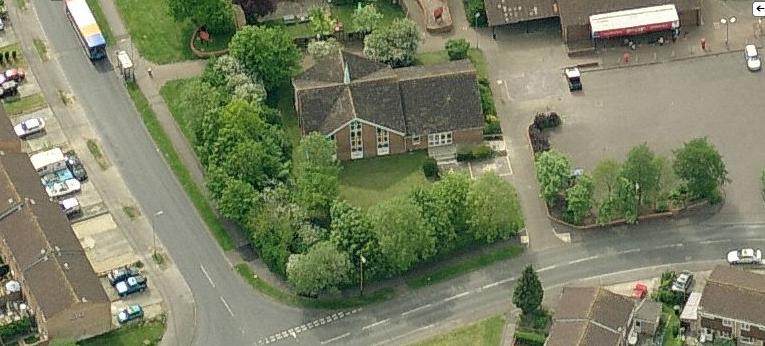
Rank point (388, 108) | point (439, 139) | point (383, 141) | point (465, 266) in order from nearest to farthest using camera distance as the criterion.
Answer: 1. point (465, 266)
2. point (388, 108)
3. point (383, 141)
4. point (439, 139)

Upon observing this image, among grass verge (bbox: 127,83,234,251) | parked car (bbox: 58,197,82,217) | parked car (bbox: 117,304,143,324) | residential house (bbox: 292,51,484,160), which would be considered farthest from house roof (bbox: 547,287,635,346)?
parked car (bbox: 58,197,82,217)

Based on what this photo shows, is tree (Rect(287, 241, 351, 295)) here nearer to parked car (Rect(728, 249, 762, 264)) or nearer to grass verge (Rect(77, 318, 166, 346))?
grass verge (Rect(77, 318, 166, 346))

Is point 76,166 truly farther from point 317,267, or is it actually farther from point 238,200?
point 317,267

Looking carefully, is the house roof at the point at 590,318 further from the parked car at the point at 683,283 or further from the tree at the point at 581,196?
the tree at the point at 581,196

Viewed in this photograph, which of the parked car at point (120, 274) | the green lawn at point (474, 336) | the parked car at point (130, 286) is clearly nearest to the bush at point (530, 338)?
the green lawn at point (474, 336)

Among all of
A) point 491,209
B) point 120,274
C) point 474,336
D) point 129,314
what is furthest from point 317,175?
point 474,336

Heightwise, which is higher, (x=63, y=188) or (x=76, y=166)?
(x=76, y=166)

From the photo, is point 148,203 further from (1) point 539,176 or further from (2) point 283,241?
(1) point 539,176
